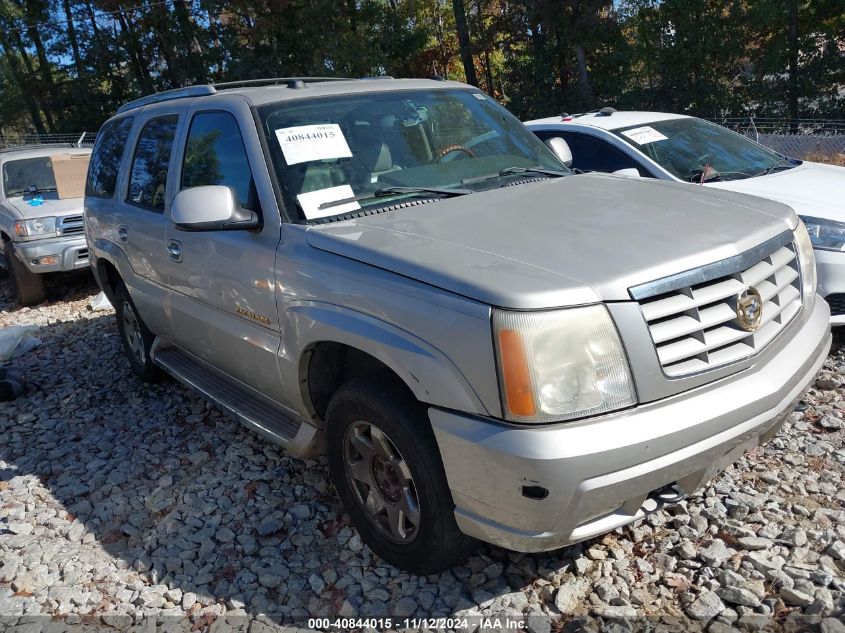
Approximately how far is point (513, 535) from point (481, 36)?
2104 cm

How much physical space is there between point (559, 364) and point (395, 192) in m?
1.43

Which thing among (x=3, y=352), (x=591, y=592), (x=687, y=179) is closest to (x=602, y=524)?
(x=591, y=592)

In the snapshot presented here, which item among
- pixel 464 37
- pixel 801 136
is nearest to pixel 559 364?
pixel 801 136

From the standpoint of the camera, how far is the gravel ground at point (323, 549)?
112 inches

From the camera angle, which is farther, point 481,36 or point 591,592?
point 481,36

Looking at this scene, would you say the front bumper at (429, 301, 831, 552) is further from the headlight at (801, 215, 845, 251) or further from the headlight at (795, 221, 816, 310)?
the headlight at (801, 215, 845, 251)

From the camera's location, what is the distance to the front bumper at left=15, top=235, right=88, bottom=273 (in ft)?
28.1

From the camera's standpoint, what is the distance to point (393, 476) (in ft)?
9.74

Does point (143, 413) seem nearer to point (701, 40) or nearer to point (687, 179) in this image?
point (687, 179)

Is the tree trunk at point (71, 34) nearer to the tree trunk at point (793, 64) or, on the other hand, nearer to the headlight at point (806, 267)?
the tree trunk at point (793, 64)

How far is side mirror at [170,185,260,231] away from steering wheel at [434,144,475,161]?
0.98 metres

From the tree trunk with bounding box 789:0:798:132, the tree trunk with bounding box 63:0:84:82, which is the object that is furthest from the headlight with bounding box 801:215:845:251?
the tree trunk with bounding box 63:0:84:82

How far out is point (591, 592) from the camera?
9.48ft

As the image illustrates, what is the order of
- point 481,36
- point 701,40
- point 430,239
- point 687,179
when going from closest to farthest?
point 430,239 → point 687,179 → point 701,40 → point 481,36
